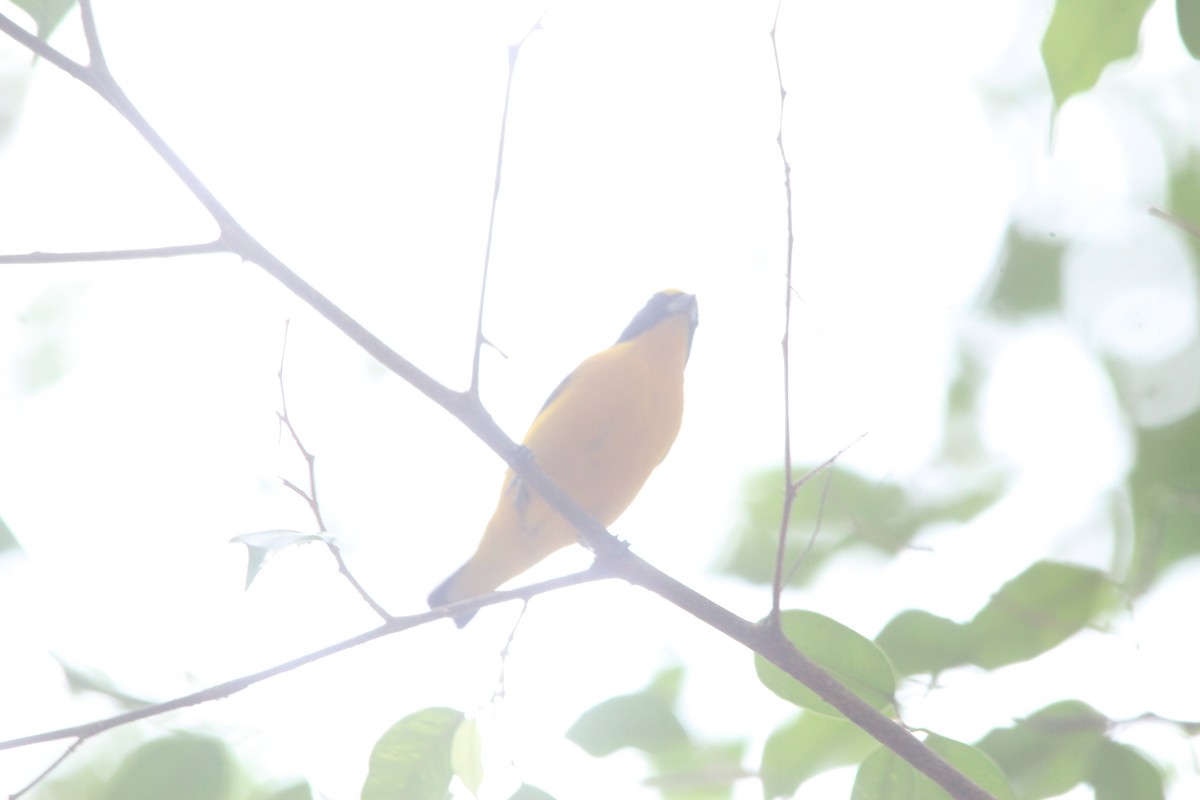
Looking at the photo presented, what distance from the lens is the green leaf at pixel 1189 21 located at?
163cm

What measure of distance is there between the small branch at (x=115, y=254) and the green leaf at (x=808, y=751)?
1.45 metres

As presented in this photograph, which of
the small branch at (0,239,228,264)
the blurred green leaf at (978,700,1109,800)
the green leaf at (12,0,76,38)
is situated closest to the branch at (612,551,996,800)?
the blurred green leaf at (978,700,1109,800)

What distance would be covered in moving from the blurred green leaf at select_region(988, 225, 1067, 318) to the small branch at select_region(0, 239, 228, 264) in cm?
237

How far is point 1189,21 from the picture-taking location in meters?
1.63

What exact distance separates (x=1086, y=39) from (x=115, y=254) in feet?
5.27

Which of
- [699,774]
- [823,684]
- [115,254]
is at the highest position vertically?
[115,254]

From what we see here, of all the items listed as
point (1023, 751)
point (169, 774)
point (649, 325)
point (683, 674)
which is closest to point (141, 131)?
point (169, 774)

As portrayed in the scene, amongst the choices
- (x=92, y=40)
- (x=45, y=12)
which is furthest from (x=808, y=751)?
(x=45, y=12)

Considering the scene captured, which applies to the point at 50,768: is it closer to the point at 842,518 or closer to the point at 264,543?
the point at 264,543

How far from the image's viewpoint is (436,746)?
2189 millimetres

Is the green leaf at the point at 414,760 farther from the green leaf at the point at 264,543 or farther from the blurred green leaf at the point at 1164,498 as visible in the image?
the blurred green leaf at the point at 1164,498

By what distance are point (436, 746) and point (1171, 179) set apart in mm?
2149

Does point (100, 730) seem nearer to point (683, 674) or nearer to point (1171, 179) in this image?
point (683, 674)

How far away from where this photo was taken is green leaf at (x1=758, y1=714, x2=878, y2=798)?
7.40 ft
